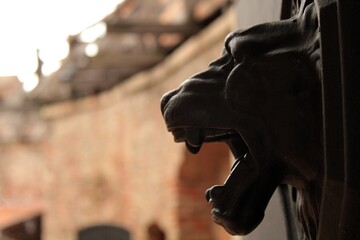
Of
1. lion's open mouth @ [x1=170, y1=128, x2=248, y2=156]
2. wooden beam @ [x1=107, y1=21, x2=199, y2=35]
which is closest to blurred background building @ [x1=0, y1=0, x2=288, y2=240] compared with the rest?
wooden beam @ [x1=107, y1=21, x2=199, y2=35]

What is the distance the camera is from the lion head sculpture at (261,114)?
45cm

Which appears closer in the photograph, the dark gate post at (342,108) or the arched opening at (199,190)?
the dark gate post at (342,108)

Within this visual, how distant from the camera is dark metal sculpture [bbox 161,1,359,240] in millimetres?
449

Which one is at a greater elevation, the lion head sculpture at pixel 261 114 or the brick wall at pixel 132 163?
the brick wall at pixel 132 163

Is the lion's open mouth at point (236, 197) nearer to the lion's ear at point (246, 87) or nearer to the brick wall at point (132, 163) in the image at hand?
the lion's ear at point (246, 87)

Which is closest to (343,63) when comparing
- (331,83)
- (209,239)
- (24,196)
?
(331,83)

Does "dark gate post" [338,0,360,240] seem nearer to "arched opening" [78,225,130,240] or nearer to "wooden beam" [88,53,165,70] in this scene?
"wooden beam" [88,53,165,70]

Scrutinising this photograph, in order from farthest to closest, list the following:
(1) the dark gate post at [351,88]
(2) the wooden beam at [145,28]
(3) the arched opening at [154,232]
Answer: (3) the arched opening at [154,232] → (2) the wooden beam at [145,28] → (1) the dark gate post at [351,88]

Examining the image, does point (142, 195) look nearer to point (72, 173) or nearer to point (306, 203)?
point (72, 173)

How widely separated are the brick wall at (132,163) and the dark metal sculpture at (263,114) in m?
2.39

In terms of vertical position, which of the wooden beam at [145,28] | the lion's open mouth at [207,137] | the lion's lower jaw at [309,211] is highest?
the wooden beam at [145,28]

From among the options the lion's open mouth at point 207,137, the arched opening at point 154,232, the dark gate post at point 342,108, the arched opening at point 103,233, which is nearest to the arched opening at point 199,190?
the arched opening at point 154,232

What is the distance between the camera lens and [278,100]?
1.51 feet

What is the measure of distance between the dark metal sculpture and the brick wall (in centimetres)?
239
